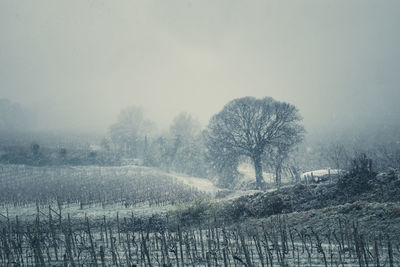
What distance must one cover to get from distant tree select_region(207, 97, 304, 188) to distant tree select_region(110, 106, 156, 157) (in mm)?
31203

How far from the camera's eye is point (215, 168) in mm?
32406

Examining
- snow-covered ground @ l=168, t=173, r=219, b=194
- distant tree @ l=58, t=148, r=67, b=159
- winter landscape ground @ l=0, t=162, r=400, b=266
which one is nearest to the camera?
winter landscape ground @ l=0, t=162, r=400, b=266

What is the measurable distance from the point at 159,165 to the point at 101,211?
3413cm

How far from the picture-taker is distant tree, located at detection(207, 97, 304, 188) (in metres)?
29.6

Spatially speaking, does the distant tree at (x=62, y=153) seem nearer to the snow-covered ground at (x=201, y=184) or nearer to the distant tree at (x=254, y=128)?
the snow-covered ground at (x=201, y=184)

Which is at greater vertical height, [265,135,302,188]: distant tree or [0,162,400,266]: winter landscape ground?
[265,135,302,188]: distant tree

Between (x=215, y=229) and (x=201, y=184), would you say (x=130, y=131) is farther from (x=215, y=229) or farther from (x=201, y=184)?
(x=215, y=229)

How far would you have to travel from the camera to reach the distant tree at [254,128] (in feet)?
97.0

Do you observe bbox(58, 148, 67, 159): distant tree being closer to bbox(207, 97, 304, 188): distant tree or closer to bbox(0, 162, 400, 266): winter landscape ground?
bbox(0, 162, 400, 266): winter landscape ground

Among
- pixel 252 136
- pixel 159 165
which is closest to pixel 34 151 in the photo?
pixel 159 165

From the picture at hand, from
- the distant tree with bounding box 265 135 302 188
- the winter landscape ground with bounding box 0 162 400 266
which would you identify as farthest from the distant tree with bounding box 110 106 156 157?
the distant tree with bounding box 265 135 302 188

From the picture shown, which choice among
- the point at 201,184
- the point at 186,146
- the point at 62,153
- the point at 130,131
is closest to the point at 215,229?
the point at 201,184

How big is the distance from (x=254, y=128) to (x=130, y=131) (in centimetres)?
3594

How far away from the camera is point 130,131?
59188 mm
